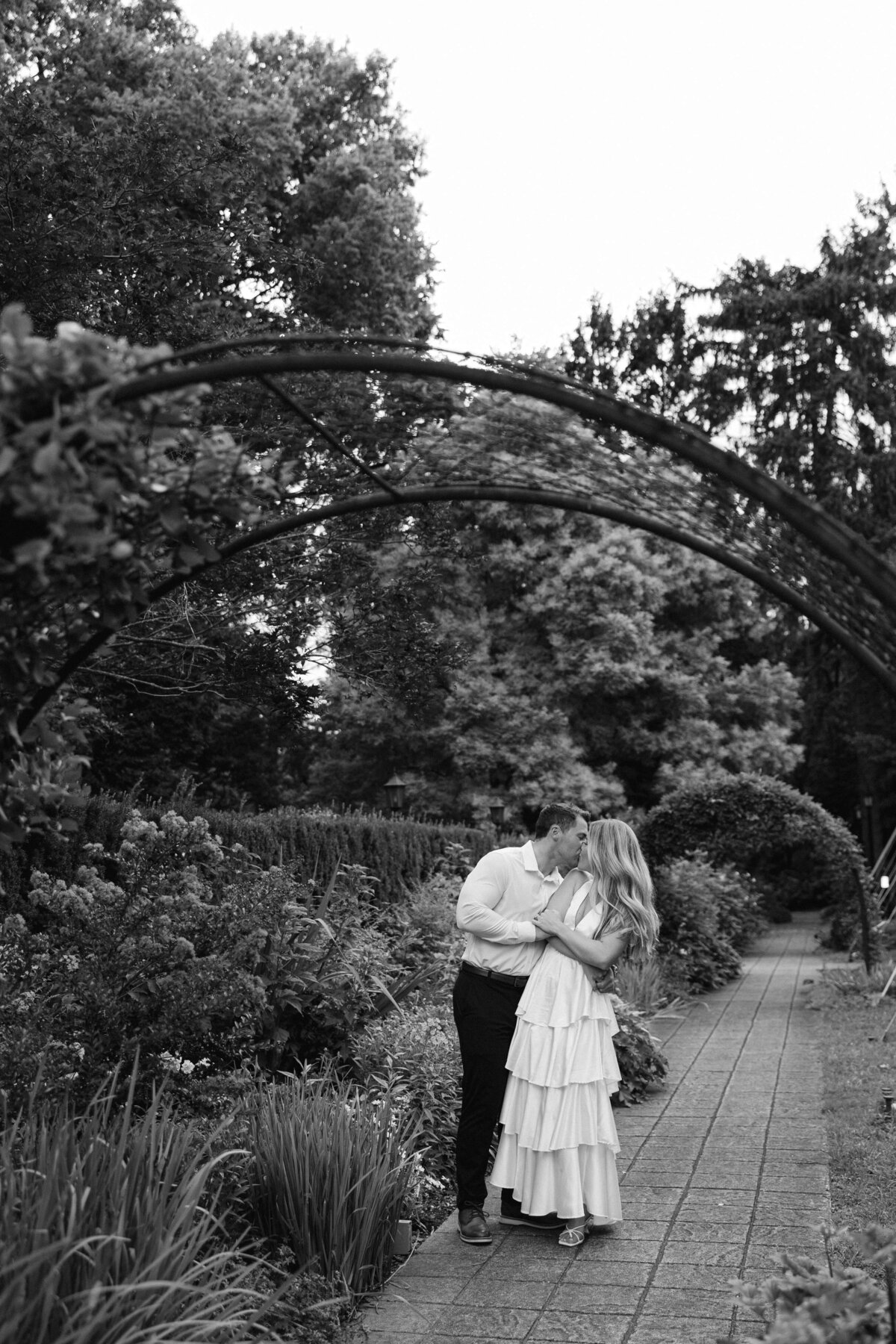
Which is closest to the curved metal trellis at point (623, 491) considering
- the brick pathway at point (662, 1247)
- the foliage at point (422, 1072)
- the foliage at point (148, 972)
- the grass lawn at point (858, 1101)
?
the foliage at point (148, 972)

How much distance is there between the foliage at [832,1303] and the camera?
2.69 m

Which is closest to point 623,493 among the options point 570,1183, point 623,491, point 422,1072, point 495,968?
point 623,491

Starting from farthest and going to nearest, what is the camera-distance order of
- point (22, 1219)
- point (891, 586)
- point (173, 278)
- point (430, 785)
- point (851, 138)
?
1. point (851, 138)
2. point (430, 785)
3. point (173, 278)
4. point (22, 1219)
5. point (891, 586)

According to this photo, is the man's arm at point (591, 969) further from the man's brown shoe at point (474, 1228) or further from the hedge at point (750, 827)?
the hedge at point (750, 827)

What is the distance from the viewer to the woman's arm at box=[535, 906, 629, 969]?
504cm

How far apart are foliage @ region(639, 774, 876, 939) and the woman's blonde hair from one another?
11188mm

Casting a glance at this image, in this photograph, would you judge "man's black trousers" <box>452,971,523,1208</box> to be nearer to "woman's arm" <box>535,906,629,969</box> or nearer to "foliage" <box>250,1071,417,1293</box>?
"woman's arm" <box>535,906,629,969</box>

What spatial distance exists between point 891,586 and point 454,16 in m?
6.65

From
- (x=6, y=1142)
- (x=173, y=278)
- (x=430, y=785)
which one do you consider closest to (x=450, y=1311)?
(x=6, y=1142)

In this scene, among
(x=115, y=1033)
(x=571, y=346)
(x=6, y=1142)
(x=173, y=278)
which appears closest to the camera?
(x=6, y=1142)

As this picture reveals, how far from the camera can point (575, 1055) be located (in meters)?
4.99

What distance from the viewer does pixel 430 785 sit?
2238 cm

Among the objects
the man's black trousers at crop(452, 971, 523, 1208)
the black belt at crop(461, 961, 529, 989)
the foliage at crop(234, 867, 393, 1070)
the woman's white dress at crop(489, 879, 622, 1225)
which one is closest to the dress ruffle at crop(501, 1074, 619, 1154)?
the woman's white dress at crop(489, 879, 622, 1225)

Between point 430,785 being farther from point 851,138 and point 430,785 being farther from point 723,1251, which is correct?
point 723,1251
